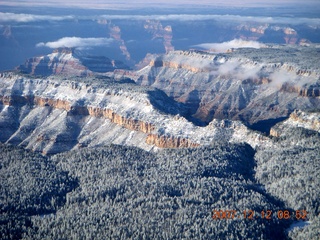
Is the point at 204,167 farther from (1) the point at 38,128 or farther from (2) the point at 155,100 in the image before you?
(1) the point at 38,128

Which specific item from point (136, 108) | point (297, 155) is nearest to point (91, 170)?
point (297, 155)

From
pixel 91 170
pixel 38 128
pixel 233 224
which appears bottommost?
pixel 38 128
